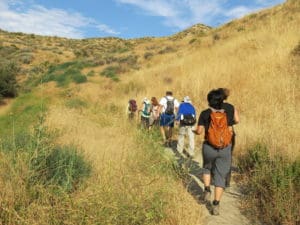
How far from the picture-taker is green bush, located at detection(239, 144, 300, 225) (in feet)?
16.7

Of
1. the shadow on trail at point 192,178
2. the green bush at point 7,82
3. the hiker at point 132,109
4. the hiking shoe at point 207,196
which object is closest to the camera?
the hiking shoe at point 207,196

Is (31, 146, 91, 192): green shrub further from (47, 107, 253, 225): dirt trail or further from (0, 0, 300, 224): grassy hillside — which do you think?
(47, 107, 253, 225): dirt trail

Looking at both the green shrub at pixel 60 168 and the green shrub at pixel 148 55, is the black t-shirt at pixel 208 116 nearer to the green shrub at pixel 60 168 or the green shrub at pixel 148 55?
the green shrub at pixel 60 168

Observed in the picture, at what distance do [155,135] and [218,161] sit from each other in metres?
2.71

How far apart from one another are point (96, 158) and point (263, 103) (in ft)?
24.6

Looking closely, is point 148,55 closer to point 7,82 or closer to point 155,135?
point 7,82

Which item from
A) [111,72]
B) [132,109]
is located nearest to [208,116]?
[132,109]

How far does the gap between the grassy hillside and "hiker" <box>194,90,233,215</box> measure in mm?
516

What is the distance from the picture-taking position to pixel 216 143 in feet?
18.2

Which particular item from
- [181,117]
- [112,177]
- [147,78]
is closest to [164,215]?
[112,177]

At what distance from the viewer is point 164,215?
186 inches

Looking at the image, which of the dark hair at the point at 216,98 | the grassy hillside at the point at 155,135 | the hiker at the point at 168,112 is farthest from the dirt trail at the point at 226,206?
the hiker at the point at 168,112

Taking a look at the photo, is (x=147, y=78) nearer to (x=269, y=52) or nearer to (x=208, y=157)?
(x=269, y=52)

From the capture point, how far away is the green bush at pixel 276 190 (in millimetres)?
5090
